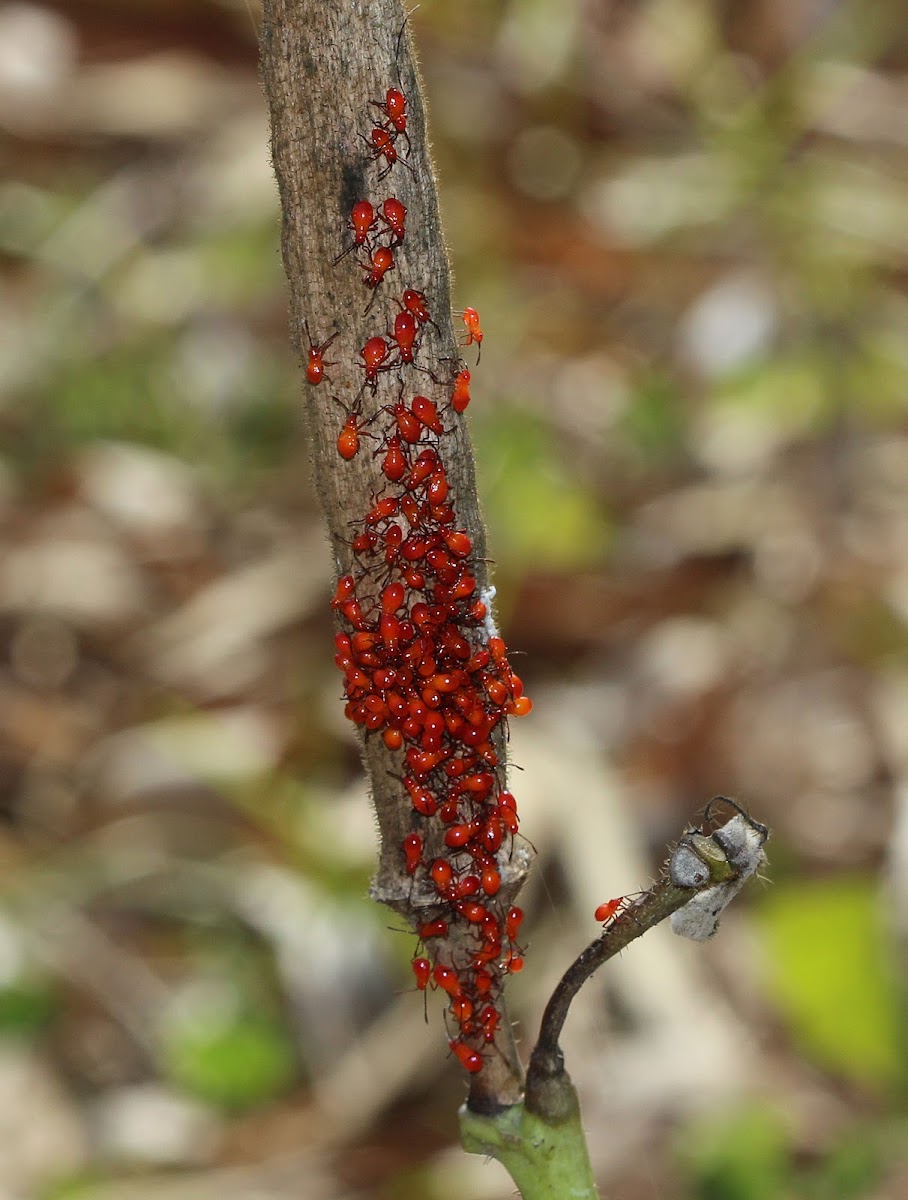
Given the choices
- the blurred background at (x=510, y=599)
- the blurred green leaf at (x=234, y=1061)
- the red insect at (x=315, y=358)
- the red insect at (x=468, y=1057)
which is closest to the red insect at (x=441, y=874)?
the red insect at (x=468, y=1057)

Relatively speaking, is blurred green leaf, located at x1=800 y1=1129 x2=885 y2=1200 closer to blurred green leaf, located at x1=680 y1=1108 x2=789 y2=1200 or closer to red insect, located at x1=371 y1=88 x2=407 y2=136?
blurred green leaf, located at x1=680 y1=1108 x2=789 y2=1200

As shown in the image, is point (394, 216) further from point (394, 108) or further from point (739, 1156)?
point (739, 1156)

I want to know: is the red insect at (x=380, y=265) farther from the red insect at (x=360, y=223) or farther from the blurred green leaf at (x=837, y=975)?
the blurred green leaf at (x=837, y=975)

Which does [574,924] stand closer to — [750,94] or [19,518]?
[19,518]

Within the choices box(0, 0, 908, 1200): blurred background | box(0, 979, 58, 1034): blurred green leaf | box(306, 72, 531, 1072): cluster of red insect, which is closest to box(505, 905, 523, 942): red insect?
box(306, 72, 531, 1072): cluster of red insect

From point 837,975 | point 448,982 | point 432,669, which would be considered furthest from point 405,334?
point 837,975

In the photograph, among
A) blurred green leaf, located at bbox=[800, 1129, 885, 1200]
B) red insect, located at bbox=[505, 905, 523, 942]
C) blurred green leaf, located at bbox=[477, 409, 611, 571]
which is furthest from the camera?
blurred green leaf, located at bbox=[477, 409, 611, 571]
